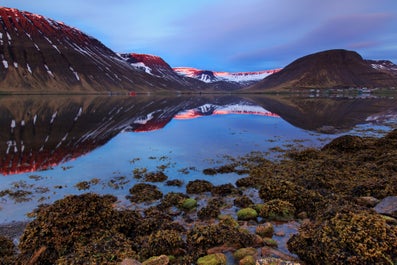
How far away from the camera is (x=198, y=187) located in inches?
604

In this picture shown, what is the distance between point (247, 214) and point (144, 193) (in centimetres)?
566

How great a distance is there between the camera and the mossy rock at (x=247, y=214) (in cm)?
1160

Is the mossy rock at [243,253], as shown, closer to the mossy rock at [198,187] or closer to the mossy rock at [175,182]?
the mossy rock at [198,187]

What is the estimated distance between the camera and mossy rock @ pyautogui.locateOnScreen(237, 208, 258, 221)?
38.1 ft

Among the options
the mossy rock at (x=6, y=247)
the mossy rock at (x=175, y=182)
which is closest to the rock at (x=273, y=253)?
the mossy rock at (x=175, y=182)

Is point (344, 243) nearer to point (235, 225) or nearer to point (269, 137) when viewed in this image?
point (235, 225)

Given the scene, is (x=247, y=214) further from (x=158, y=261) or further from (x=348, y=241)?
(x=158, y=261)

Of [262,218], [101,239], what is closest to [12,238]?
[101,239]

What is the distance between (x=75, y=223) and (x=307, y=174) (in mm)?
13063

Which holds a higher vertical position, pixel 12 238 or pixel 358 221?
pixel 358 221

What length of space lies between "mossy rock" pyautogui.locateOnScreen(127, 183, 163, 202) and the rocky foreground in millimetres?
52

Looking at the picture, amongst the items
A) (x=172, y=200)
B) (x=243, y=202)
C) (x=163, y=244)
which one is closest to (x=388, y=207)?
(x=243, y=202)

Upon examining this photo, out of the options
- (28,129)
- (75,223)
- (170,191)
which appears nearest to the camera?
(75,223)

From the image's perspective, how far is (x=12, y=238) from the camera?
1013cm
